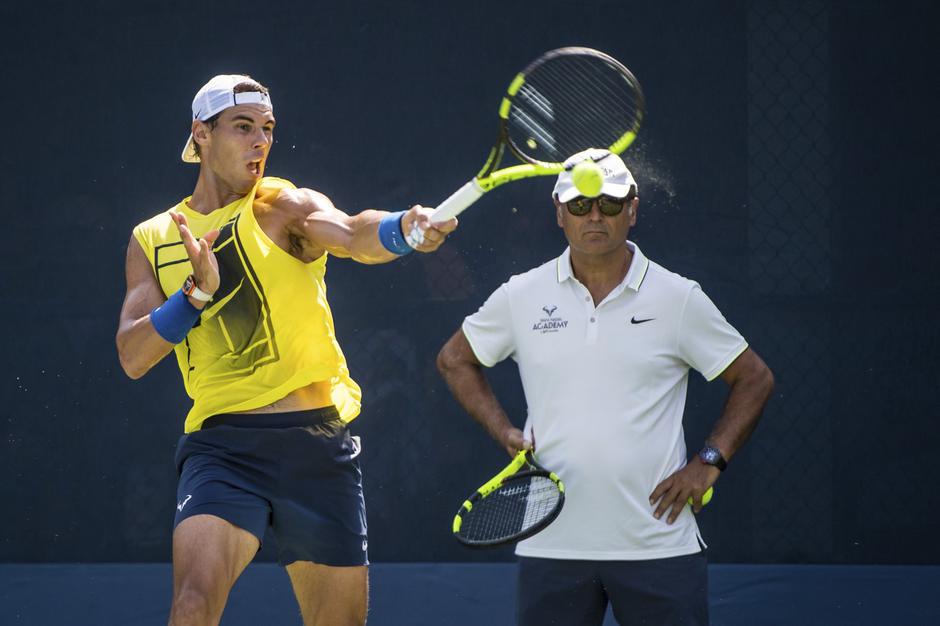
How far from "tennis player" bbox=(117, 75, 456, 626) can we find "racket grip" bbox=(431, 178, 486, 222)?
19.9 inches

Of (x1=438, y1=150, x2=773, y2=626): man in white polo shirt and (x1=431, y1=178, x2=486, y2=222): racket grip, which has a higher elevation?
(x1=431, y1=178, x2=486, y2=222): racket grip

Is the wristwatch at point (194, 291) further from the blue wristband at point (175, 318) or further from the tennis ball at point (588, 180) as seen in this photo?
the tennis ball at point (588, 180)

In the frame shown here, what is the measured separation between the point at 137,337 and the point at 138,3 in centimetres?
221

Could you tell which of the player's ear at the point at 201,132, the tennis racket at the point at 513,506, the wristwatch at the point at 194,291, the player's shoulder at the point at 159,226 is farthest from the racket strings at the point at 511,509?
the player's ear at the point at 201,132

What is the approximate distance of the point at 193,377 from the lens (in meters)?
3.48

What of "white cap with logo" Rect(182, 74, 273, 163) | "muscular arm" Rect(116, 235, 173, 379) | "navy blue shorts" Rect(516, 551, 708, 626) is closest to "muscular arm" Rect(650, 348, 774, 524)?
"navy blue shorts" Rect(516, 551, 708, 626)

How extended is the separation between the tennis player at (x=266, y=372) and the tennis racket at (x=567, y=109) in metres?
0.41

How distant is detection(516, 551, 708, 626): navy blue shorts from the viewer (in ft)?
9.86

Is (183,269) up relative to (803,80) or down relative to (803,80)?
down

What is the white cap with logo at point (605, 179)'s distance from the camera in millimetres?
3113

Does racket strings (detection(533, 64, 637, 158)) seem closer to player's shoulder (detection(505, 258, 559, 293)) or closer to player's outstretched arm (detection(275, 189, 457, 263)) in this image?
player's shoulder (detection(505, 258, 559, 293))

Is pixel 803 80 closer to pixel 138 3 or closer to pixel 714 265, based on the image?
pixel 714 265

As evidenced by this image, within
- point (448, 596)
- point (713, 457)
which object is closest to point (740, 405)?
point (713, 457)

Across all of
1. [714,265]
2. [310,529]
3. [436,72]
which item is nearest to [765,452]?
[714,265]
